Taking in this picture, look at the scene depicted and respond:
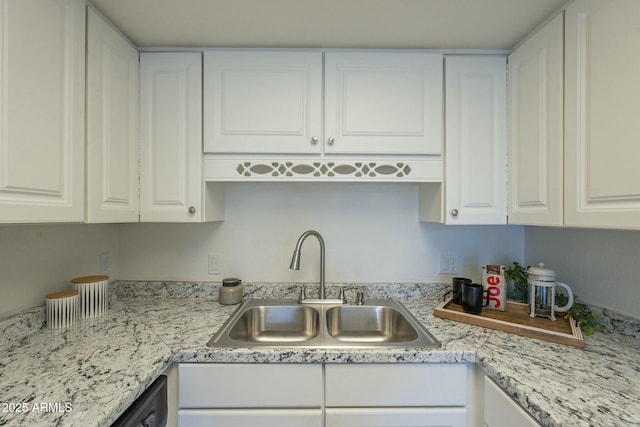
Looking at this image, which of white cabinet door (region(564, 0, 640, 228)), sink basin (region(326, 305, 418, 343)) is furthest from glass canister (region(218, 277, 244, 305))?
white cabinet door (region(564, 0, 640, 228))

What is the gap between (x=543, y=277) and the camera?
1228mm

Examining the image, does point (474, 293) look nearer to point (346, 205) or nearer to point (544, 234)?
point (544, 234)

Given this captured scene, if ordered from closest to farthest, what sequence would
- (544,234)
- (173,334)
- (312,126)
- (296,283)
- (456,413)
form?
(456,413) < (173,334) < (312,126) < (544,234) < (296,283)

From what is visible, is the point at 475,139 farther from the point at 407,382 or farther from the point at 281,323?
the point at 281,323

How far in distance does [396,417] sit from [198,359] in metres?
0.72

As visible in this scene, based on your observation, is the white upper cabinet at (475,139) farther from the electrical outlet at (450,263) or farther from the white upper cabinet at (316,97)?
the electrical outlet at (450,263)

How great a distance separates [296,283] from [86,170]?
3.49ft

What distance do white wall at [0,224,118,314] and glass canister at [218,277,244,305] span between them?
64 centimetres

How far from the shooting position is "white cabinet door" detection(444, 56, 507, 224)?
4.44 ft

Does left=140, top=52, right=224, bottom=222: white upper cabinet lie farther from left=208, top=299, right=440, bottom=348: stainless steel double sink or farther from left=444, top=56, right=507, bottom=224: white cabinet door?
left=444, top=56, right=507, bottom=224: white cabinet door

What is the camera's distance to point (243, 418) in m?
1.02

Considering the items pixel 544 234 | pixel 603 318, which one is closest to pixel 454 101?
pixel 544 234

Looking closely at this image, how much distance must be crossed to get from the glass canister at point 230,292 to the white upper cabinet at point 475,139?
1112mm

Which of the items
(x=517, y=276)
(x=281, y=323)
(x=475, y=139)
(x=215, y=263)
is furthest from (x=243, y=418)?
(x=475, y=139)
